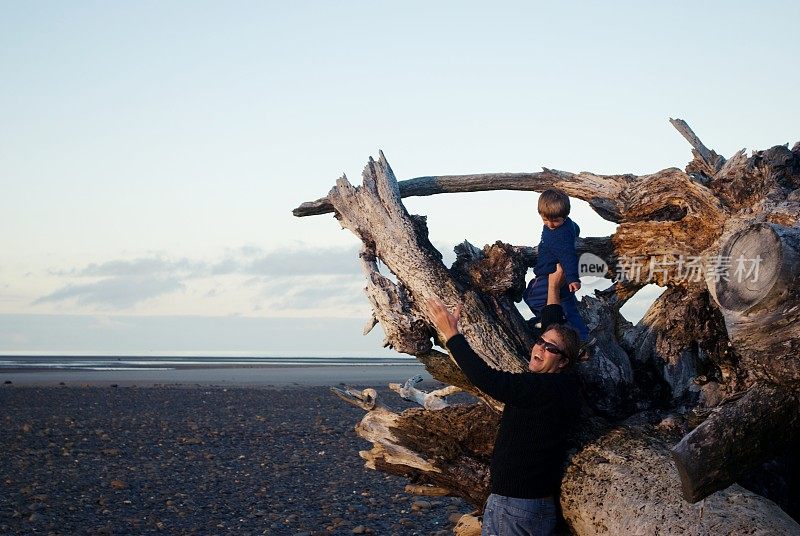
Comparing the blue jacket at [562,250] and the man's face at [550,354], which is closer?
the man's face at [550,354]

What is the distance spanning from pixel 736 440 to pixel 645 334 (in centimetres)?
225

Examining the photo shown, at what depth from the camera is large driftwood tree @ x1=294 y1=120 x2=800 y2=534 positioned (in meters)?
5.20

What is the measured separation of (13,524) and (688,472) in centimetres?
900

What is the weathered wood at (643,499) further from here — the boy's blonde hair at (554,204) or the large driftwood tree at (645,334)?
the boy's blonde hair at (554,204)

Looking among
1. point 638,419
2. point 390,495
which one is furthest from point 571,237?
point 390,495

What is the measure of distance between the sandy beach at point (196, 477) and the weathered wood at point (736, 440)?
6.23 m

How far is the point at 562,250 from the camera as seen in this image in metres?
7.02

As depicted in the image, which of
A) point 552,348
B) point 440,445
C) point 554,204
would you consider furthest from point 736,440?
point 440,445

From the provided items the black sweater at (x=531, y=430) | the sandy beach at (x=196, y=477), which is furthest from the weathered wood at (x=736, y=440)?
the sandy beach at (x=196, y=477)

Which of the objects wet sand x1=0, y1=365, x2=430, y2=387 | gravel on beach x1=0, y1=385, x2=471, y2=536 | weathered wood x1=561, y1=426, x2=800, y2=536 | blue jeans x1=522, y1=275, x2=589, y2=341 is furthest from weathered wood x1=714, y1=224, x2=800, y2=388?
wet sand x1=0, y1=365, x2=430, y2=387

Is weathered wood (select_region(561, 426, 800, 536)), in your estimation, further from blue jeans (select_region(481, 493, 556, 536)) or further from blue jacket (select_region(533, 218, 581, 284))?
blue jacket (select_region(533, 218, 581, 284))

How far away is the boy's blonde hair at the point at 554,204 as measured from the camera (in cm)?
698

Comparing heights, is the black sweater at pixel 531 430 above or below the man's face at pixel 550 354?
below

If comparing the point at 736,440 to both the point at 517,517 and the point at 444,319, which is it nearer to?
the point at 517,517
